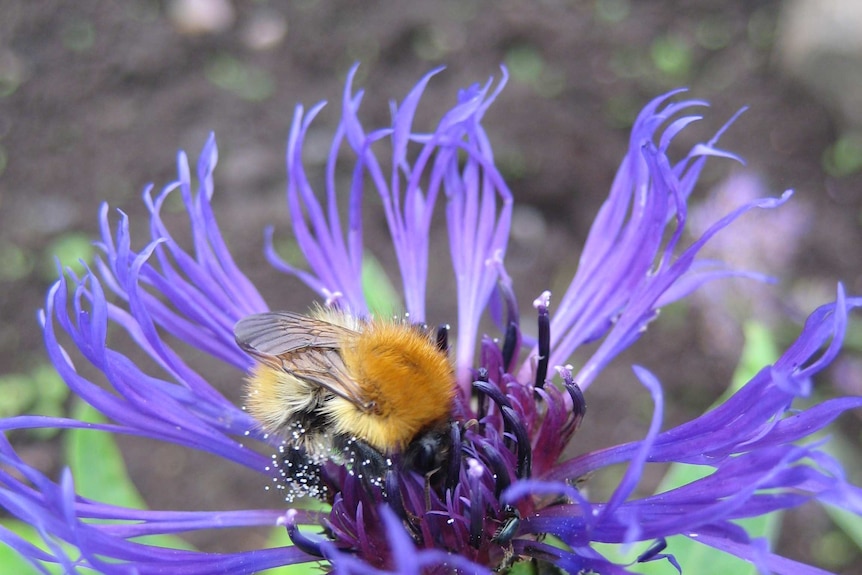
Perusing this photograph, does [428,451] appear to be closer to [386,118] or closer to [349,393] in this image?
[349,393]

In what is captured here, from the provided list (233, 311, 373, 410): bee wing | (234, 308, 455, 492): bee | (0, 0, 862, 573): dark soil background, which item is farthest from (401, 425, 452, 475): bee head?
(0, 0, 862, 573): dark soil background

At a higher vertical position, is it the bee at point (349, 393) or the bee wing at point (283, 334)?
the bee wing at point (283, 334)

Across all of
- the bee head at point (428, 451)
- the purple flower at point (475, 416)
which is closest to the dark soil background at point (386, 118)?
the purple flower at point (475, 416)

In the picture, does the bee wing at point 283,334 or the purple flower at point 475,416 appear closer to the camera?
the purple flower at point 475,416

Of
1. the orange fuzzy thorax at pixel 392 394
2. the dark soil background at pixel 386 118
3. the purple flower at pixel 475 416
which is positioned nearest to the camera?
the purple flower at pixel 475 416

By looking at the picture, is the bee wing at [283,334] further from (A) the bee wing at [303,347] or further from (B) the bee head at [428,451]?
(B) the bee head at [428,451]

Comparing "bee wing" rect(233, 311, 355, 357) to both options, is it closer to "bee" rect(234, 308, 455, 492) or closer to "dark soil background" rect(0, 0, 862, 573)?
"bee" rect(234, 308, 455, 492)

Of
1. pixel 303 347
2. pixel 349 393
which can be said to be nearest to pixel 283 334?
pixel 303 347

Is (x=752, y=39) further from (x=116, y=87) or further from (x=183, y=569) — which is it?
(x=183, y=569)
